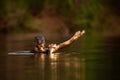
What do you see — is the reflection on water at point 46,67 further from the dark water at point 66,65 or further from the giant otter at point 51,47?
the giant otter at point 51,47

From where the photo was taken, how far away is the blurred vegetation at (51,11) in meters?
41.1

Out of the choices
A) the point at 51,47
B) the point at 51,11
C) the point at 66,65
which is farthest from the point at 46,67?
the point at 51,11

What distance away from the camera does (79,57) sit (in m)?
24.0

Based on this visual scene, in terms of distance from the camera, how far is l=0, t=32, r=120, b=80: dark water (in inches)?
767

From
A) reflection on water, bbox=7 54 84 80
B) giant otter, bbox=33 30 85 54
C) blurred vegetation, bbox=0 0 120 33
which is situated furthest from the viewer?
blurred vegetation, bbox=0 0 120 33

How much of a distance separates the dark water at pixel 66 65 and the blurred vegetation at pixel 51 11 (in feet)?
41.5

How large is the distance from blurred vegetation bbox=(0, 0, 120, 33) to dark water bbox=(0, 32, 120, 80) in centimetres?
1264

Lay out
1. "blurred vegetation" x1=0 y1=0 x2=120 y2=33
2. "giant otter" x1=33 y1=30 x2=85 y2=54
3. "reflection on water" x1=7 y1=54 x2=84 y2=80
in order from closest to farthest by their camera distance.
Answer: "reflection on water" x1=7 y1=54 x2=84 y2=80
"giant otter" x1=33 y1=30 x2=85 y2=54
"blurred vegetation" x1=0 y1=0 x2=120 y2=33

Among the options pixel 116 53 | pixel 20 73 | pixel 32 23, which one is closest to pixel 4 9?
pixel 32 23

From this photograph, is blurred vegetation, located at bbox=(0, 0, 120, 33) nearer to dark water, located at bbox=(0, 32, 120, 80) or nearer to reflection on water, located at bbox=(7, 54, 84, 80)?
dark water, located at bbox=(0, 32, 120, 80)

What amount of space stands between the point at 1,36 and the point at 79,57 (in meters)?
15.0

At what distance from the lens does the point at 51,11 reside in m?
43.3

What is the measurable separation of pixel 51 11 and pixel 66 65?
21700 millimetres

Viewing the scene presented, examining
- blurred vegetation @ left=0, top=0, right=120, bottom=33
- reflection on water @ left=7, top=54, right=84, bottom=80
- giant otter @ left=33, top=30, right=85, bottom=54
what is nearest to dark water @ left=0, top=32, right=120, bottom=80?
reflection on water @ left=7, top=54, right=84, bottom=80
